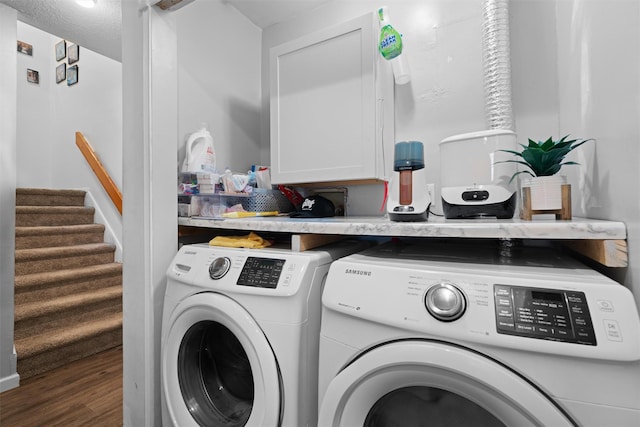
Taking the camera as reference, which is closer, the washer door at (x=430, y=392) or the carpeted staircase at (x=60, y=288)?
the washer door at (x=430, y=392)

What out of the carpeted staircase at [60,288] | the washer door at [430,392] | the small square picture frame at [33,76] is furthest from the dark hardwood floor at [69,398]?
the small square picture frame at [33,76]

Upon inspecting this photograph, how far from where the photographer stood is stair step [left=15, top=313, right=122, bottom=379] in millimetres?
1847

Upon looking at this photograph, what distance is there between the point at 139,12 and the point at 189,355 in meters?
1.40

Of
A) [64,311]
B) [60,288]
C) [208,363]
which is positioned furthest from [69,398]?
[208,363]

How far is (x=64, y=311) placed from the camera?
2156 mm

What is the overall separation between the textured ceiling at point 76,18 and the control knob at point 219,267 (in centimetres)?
152

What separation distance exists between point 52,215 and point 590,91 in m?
4.22

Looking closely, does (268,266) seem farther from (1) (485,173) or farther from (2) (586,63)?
(2) (586,63)

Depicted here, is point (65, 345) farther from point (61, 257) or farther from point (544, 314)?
point (544, 314)

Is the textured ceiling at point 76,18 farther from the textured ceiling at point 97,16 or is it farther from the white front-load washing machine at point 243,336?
the white front-load washing machine at point 243,336

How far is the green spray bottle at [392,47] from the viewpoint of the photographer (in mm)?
1275

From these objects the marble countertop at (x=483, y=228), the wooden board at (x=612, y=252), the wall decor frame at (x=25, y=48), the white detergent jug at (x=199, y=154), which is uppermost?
the wall decor frame at (x=25, y=48)

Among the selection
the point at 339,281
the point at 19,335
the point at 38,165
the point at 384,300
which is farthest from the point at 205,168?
the point at 38,165

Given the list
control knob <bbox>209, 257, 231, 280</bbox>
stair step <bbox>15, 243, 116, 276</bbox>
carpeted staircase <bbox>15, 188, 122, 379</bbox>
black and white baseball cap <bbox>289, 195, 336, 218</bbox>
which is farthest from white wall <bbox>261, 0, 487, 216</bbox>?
stair step <bbox>15, 243, 116, 276</bbox>
